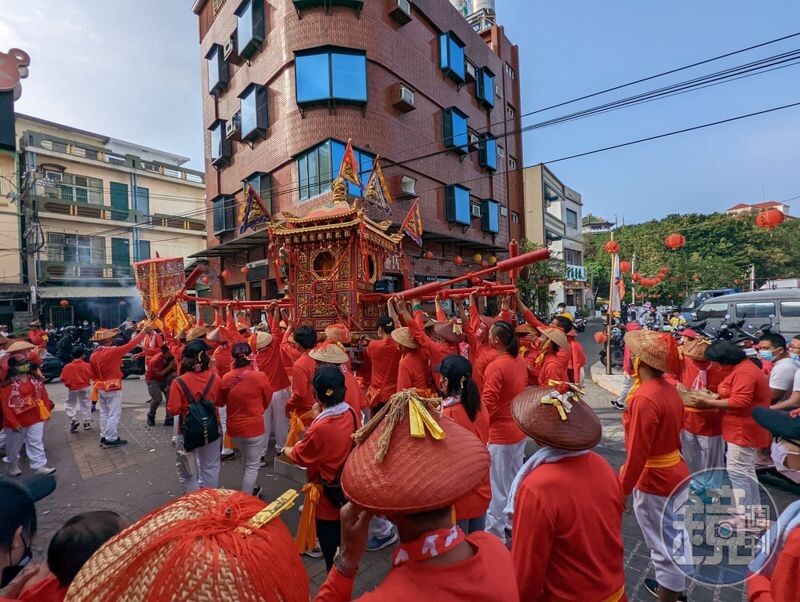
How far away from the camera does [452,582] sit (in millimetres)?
1198

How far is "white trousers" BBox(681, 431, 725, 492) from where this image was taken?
432 centimetres

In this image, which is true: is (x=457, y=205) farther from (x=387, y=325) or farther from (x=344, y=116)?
(x=387, y=325)

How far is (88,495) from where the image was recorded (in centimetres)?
523

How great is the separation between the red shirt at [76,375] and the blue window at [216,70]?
1695cm

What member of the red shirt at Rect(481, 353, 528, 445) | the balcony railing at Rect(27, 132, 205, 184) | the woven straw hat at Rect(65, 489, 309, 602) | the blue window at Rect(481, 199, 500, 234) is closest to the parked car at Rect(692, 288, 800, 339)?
the red shirt at Rect(481, 353, 528, 445)

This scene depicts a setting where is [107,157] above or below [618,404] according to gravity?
above

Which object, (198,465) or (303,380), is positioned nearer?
(198,465)

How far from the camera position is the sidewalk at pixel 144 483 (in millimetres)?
3500

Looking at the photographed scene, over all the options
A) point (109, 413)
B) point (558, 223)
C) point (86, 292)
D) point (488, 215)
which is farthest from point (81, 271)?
point (558, 223)

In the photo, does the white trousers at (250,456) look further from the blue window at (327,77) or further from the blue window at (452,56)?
the blue window at (452,56)

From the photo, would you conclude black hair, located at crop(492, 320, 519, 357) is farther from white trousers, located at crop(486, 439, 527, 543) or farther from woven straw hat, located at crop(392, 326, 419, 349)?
woven straw hat, located at crop(392, 326, 419, 349)

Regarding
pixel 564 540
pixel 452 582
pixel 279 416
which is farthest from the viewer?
pixel 279 416

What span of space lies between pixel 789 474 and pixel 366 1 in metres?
18.7

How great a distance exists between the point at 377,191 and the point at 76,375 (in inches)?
291
